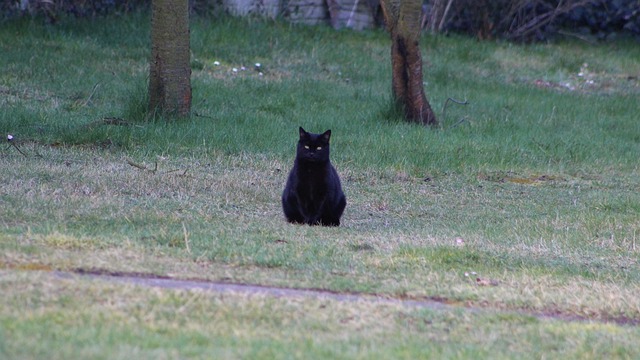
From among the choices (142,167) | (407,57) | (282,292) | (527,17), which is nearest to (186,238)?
(282,292)

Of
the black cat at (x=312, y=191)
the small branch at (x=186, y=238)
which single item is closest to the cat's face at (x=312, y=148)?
the black cat at (x=312, y=191)

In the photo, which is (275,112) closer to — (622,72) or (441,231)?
(441,231)

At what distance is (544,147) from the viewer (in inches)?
553

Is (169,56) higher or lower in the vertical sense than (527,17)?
lower

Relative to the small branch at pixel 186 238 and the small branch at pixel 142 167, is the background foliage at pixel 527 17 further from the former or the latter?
the small branch at pixel 186 238

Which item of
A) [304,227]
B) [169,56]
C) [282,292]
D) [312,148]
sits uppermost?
[169,56]

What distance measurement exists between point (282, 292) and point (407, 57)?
28.3ft

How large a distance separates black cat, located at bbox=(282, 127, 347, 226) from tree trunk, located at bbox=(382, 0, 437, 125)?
537 centimetres

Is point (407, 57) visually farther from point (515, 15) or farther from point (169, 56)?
point (515, 15)

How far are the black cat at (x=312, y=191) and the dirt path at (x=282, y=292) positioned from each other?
2.74 meters

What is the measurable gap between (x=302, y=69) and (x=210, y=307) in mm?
13203

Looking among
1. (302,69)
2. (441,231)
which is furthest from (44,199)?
(302,69)

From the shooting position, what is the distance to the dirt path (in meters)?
5.84

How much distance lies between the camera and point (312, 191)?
8.85 meters
